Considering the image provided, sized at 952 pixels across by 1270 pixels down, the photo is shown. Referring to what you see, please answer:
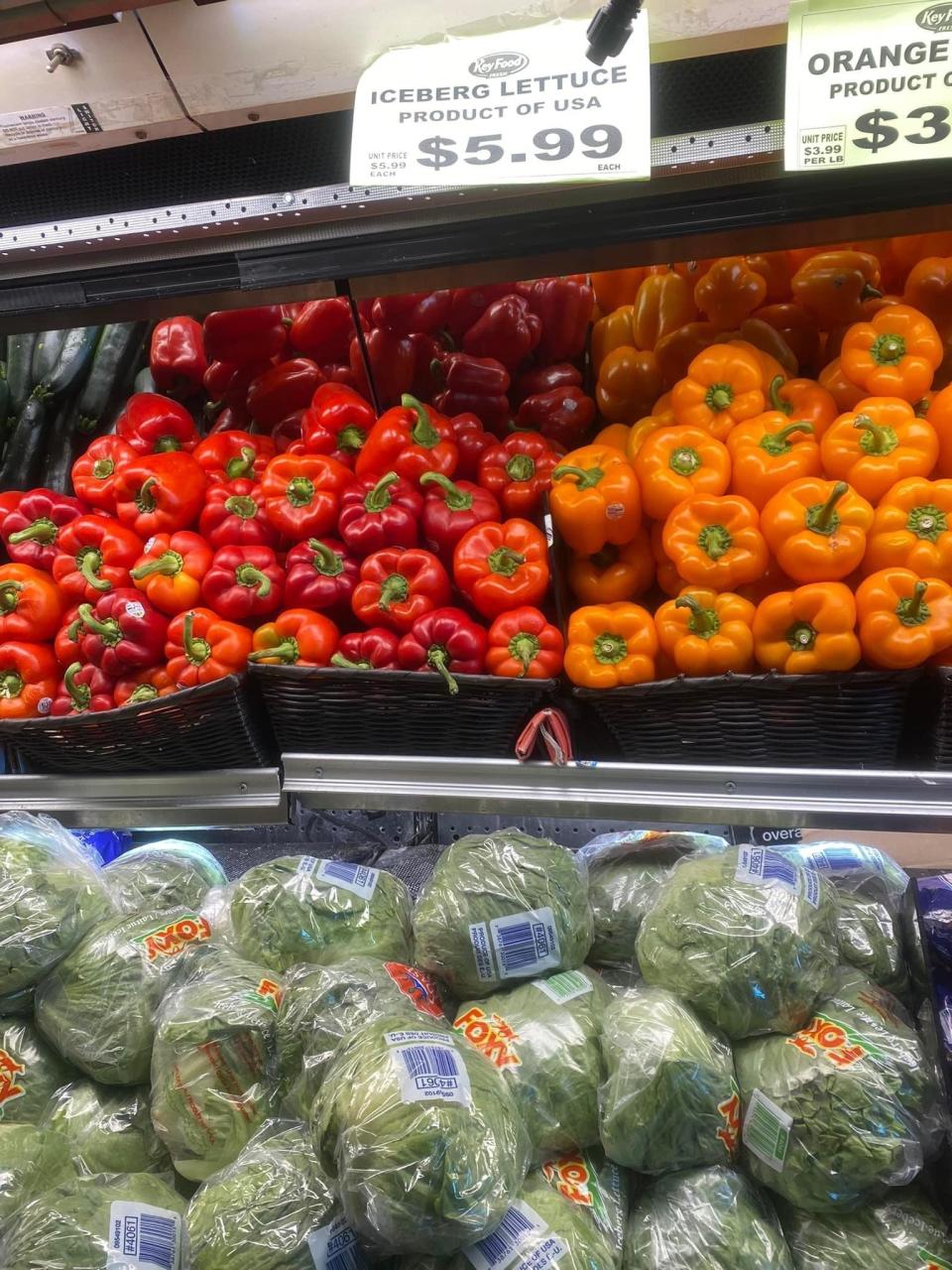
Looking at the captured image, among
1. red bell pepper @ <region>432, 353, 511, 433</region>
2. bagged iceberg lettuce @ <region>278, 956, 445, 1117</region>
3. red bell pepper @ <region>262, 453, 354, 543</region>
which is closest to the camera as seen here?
bagged iceberg lettuce @ <region>278, 956, 445, 1117</region>

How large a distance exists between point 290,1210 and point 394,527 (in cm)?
110

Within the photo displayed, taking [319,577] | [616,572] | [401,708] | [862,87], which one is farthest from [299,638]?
[862,87]

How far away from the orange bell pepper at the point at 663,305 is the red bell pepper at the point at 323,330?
0.73 meters

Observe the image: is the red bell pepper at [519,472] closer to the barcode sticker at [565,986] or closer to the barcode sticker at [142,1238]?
the barcode sticker at [565,986]

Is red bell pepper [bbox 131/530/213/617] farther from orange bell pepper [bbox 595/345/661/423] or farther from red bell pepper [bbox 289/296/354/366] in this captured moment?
orange bell pepper [bbox 595/345/661/423]

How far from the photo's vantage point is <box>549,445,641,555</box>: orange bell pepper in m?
1.54

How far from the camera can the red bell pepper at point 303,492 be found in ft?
5.52

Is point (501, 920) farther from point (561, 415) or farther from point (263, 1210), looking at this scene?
point (561, 415)

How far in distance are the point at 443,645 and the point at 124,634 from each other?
2.01 ft

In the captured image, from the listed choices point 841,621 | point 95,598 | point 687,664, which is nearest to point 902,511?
point 841,621

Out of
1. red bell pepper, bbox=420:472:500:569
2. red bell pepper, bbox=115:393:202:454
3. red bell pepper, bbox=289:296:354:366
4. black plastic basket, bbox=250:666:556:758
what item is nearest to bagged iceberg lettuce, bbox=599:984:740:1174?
black plastic basket, bbox=250:666:556:758

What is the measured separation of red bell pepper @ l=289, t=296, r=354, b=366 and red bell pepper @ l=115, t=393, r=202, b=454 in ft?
1.19

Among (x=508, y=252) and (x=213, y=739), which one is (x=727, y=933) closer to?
(x=213, y=739)

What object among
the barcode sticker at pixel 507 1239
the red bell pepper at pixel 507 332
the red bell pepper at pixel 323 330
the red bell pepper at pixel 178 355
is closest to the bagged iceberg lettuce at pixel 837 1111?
the barcode sticker at pixel 507 1239
